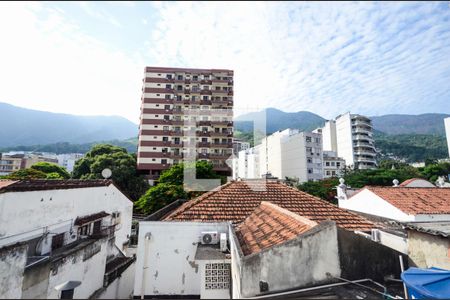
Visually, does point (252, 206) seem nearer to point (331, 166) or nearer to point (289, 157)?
point (289, 157)

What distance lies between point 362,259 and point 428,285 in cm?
110

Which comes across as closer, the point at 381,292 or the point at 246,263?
the point at 246,263

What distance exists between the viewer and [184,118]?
42688 mm

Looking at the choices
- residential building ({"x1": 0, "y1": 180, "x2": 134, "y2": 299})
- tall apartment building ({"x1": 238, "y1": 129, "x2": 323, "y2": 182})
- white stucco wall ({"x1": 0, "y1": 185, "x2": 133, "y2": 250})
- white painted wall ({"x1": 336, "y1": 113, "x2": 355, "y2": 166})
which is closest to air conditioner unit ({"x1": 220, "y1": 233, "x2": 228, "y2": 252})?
residential building ({"x1": 0, "y1": 180, "x2": 134, "y2": 299})

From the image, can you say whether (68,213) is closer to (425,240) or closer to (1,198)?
(1,198)

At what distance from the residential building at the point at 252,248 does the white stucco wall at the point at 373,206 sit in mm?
4465

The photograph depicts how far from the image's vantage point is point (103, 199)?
14367 mm

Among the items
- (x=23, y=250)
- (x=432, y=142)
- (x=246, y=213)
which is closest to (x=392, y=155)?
(x=432, y=142)

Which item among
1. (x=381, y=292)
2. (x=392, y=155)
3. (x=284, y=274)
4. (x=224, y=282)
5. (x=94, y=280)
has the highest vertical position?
(x=392, y=155)

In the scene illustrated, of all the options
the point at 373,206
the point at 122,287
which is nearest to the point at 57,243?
the point at 122,287

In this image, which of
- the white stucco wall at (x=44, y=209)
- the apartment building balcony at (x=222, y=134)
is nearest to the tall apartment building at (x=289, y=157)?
the apartment building balcony at (x=222, y=134)

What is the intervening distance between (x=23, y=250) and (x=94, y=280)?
14.4 feet

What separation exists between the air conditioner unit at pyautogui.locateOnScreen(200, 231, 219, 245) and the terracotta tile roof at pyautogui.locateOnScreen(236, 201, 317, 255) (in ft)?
2.47

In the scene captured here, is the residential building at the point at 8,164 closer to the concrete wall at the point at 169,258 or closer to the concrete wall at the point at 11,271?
the concrete wall at the point at 11,271
